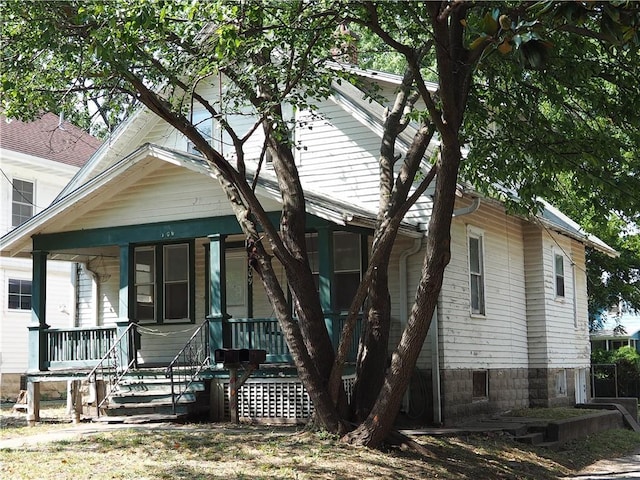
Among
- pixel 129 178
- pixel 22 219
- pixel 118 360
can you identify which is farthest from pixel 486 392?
pixel 22 219

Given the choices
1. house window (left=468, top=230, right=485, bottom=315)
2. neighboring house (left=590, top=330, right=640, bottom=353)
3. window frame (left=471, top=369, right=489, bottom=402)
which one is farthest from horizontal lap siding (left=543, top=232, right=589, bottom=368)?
neighboring house (left=590, top=330, right=640, bottom=353)

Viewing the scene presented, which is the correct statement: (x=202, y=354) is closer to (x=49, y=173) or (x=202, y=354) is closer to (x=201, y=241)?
(x=201, y=241)

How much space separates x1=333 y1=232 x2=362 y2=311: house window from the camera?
59.9 feet

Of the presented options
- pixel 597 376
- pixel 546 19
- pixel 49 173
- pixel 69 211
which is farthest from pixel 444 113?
pixel 597 376

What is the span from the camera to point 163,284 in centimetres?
2012

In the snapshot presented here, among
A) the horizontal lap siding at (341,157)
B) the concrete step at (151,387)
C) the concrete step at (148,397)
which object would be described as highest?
the horizontal lap siding at (341,157)

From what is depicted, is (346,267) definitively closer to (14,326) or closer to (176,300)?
(176,300)

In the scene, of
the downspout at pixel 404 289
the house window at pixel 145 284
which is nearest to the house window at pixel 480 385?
the downspout at pixel 404 289

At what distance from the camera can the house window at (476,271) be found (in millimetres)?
19891

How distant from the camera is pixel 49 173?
28469mm

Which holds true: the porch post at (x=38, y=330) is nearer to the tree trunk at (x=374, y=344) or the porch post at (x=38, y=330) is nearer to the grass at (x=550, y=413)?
the tree trunk at (x=374, y=344)

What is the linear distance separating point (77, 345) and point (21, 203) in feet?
35.5

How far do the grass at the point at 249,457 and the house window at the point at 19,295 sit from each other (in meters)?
12.2

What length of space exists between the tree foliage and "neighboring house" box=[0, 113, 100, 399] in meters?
13.2
